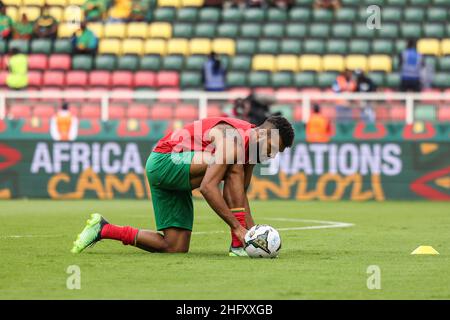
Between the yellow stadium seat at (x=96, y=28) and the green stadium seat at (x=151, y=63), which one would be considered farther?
the yellow stadium seat at (x=96, y=28)

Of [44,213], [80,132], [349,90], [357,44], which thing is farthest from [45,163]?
[357,44]

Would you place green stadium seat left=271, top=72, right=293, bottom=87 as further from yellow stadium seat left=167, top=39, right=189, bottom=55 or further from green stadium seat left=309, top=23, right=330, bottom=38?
yellow stadium seat left=167, top=39, right=189, bottom=55

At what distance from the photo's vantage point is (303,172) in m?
24.6

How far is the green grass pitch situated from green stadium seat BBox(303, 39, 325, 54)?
12.1 metres

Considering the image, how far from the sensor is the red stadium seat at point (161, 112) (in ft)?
81.1

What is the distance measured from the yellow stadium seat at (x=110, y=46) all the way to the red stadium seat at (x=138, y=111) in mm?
6604

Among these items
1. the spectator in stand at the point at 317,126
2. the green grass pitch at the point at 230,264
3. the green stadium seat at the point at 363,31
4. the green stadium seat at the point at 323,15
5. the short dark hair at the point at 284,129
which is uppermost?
the green stadium seat at the point at 323,15

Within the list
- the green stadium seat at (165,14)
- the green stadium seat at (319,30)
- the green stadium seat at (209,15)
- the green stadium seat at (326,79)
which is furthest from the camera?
the green stadium seat at (165,14)

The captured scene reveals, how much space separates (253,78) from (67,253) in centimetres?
1732

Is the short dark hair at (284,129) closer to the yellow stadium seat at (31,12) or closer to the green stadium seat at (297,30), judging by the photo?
the green stadium seat at (297,30)

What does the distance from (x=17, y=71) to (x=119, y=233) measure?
17572mm

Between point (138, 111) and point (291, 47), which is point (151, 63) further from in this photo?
point (138, 111)

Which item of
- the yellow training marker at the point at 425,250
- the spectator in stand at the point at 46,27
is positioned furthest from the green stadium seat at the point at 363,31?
the yellow training marker at the point at 425,250

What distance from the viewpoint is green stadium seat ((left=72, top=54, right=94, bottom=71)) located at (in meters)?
30.6
